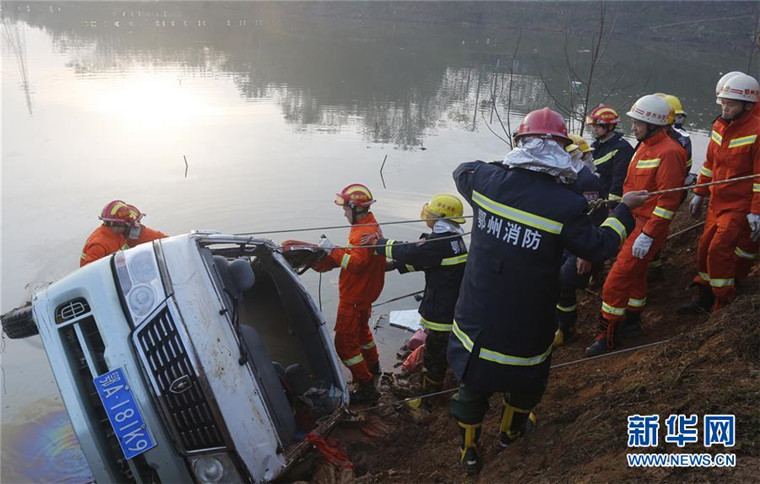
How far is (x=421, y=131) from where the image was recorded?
15.7 meters

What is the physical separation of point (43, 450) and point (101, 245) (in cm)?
170

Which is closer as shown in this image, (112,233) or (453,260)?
(453,260)

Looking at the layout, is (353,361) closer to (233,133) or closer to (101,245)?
(101,245)

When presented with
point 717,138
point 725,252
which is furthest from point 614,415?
point 717,138

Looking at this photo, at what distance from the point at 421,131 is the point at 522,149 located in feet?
42.7

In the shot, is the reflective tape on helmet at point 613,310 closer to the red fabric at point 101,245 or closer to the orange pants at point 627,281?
the orange pants at point 627,281

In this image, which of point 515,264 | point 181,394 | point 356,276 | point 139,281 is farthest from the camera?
point 356,276

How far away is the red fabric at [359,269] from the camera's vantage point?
14.8ft

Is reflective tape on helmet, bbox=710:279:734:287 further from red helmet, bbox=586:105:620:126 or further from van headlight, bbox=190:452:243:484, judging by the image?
van headlight, bbox=190:452:243:484

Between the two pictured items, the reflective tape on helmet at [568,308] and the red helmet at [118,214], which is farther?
the reflective tape on helmet at [568,308]

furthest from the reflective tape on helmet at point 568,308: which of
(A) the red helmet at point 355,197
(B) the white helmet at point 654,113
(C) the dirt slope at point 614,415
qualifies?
(A) the red helmet at point 355,197

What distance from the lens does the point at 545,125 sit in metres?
2.90

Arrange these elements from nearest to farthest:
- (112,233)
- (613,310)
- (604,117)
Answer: (613,310), (112,233), (604,117)

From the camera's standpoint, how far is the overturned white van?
2.79m
